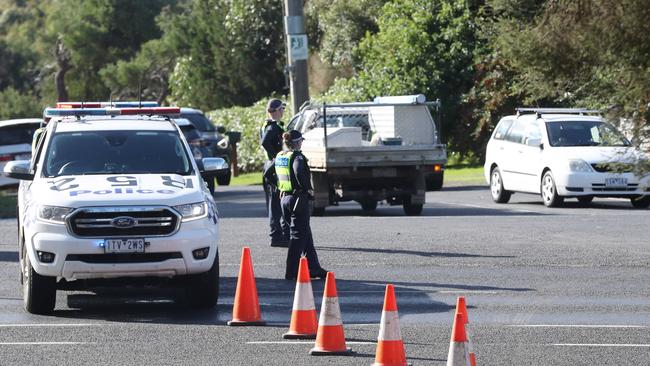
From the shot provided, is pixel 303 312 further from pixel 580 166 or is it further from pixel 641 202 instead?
pixel 641 202

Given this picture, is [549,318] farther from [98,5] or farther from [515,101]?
[98,5]

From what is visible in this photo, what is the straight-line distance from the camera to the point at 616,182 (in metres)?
23.3

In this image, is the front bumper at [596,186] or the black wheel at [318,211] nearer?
the black wheel at [318,211]

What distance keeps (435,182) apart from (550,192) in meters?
5.66

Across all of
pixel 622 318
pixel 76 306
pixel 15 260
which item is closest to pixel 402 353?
pixel 622 318

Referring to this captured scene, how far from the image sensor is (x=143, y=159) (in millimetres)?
13266

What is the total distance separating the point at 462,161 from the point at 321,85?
10.2m

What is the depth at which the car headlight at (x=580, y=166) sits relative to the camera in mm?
23516

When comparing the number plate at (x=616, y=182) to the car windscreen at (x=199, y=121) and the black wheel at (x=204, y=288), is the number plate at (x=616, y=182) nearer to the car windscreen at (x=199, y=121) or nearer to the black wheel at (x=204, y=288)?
the black wheel at (x=204, y=288)

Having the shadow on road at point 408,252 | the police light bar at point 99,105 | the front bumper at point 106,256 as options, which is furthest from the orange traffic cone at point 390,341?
the shadow on road at point 408,252

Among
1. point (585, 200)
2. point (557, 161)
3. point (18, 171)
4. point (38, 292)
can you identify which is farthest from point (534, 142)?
point (38, 292)

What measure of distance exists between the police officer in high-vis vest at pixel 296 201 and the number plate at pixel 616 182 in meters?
9.82

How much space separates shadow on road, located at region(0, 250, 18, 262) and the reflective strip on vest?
397 cm

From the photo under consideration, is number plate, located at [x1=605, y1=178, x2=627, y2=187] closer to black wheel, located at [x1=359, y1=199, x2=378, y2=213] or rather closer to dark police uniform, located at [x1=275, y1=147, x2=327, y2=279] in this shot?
black wheel, located at [x1=359, y1=199, x2=378, y2=213]
